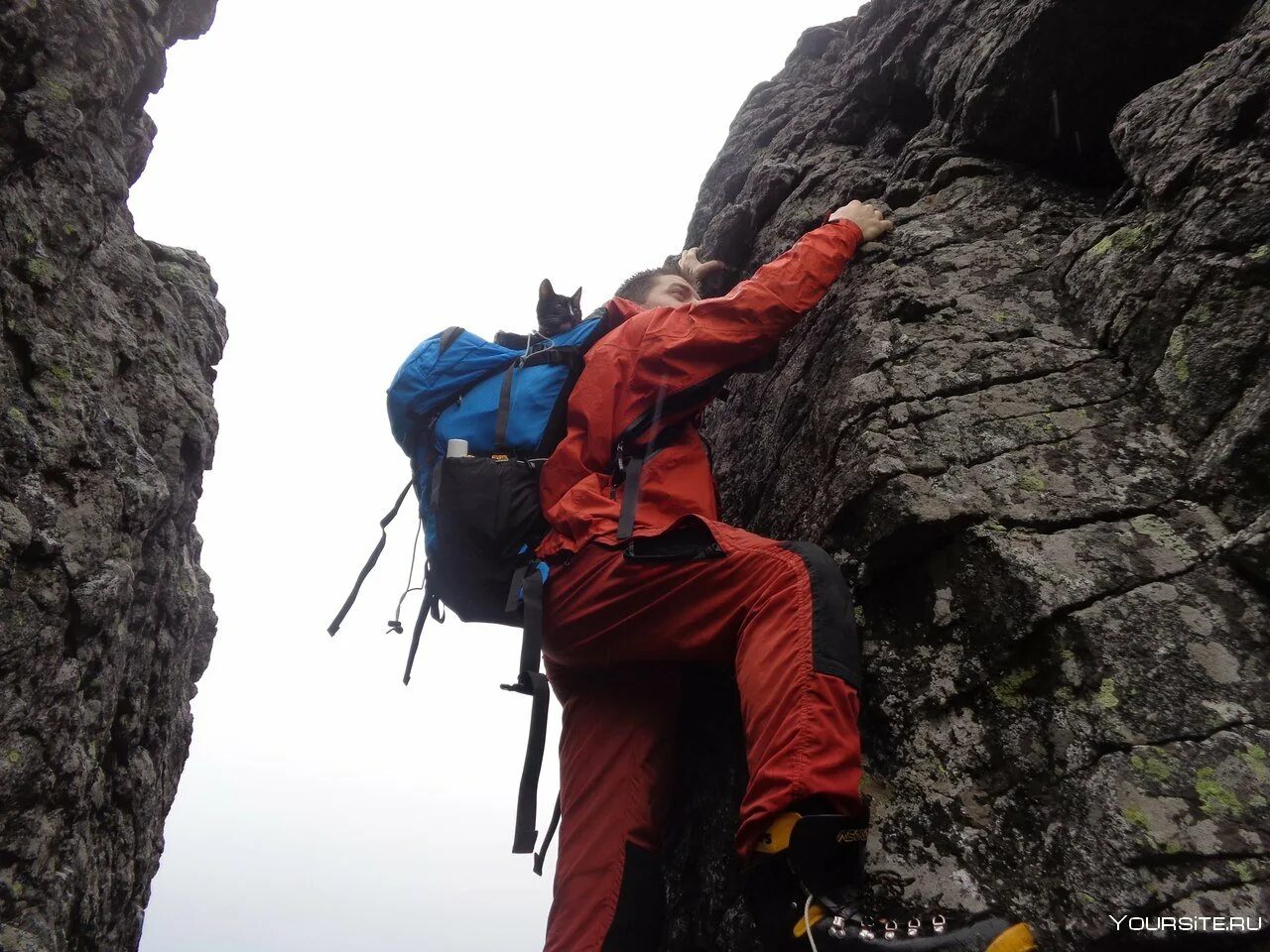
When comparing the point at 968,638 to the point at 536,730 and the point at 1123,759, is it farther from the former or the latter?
the point at 536,730

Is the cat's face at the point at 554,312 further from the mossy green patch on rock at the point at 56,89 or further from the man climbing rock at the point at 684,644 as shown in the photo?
the mossy green patch on rock at the point at 56,89

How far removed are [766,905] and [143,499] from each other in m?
4.61

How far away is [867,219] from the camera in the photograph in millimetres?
6406

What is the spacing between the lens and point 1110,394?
181 inches

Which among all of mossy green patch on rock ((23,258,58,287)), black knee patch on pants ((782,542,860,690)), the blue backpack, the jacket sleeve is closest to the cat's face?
the blue backpack

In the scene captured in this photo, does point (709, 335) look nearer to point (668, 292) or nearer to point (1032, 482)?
point (1032, 482)

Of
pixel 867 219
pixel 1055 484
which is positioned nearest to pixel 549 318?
pixel 867 219

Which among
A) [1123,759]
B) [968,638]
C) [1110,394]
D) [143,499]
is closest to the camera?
[1123,759]

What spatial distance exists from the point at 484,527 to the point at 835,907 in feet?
8.99

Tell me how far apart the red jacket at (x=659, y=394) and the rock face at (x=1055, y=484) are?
27.2 inches

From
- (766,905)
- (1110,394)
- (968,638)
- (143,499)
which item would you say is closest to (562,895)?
(766,905)

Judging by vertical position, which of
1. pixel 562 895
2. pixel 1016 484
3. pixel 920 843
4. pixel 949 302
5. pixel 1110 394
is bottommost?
pixel 562 895

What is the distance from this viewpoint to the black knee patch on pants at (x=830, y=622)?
12.6 feet

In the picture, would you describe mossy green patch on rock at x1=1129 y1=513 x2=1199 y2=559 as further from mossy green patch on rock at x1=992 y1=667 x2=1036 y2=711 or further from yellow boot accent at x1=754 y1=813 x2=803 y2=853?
yellow boot accent at x1=754 y1=813 x2=803 y2=853
